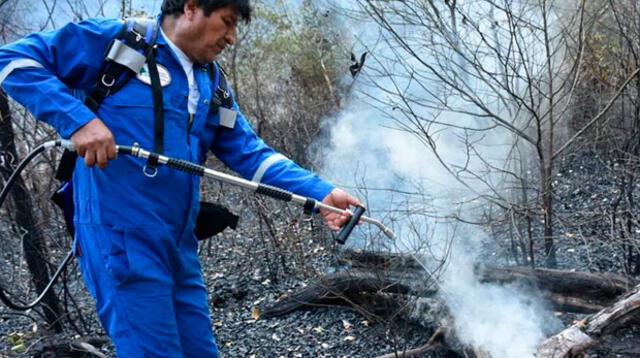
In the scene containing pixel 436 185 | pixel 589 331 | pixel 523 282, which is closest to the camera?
pixel 589 331

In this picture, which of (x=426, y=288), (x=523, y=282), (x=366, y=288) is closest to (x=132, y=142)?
(x=426, y=288)

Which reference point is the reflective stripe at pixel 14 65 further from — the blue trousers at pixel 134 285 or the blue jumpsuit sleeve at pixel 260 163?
the blue jumpsuit sleeve at pixel 260 163

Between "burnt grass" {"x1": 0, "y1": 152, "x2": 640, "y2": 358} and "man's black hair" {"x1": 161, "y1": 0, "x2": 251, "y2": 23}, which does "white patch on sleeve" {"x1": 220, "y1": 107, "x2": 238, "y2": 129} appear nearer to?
"man's black hair" {"x1": 161, "y1": 0, "x2": 251, "y2": 23}

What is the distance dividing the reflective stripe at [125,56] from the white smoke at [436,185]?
229 centimetres

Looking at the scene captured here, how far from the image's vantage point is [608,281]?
481cm

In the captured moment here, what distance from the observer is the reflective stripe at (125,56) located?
9.08 feet

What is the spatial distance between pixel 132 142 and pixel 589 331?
2796mm

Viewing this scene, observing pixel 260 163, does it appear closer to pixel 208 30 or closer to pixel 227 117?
pixel 227 117

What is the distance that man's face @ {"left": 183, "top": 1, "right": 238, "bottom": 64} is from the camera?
288 cm

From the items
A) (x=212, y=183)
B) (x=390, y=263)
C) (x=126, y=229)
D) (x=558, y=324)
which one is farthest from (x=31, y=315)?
(x=558, y=324)

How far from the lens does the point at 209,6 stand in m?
2.86

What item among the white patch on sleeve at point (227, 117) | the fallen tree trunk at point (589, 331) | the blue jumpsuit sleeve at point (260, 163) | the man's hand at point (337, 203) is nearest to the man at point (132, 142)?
the white patch on sleeve at point (227, 117)

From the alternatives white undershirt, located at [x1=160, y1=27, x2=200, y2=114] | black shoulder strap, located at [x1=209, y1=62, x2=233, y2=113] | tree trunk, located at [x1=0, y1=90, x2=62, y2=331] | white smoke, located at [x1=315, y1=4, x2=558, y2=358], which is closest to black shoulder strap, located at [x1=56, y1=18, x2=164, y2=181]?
white undershirt, located at [x1=160, y1=27, x2=200, y2=114]

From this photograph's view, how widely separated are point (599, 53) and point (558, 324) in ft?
10.5
